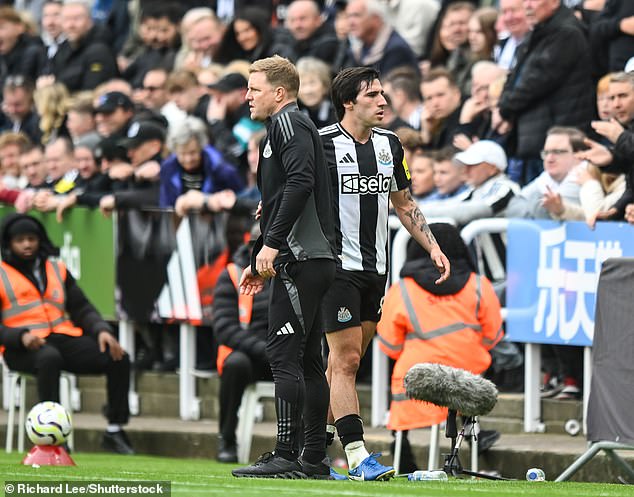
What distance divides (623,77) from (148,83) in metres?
7.38

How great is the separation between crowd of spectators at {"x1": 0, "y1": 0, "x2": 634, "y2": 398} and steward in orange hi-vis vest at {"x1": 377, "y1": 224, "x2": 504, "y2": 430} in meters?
1.14

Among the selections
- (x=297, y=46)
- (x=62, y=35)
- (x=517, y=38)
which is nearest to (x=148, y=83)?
(x=297, y=46)

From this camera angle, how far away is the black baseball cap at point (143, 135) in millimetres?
16312

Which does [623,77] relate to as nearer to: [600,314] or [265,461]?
[600,314]

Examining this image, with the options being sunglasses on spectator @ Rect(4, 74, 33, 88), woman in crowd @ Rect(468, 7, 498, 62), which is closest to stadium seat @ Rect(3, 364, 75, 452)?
woman in crowd @ Rect(468, 7, 498, 62)

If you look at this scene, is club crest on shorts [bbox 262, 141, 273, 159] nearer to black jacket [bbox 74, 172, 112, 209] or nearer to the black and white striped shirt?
the black and white striped shirt

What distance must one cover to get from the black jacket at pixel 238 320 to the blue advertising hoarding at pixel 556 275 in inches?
82.2

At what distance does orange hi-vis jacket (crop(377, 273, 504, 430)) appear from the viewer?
11.4m

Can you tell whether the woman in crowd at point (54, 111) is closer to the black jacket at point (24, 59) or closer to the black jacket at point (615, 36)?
the black jacket at point (24, 59)

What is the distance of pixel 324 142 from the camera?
32.8 feet

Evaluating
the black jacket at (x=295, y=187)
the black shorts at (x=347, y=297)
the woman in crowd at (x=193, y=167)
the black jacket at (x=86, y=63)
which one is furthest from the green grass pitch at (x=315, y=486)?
the black jacket at (x=86, y=63)

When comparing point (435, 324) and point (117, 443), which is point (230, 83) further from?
point (435, 324)

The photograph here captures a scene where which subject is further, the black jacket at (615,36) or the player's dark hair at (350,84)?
the black jacket at (615,36)

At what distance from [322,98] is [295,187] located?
6.26 m
